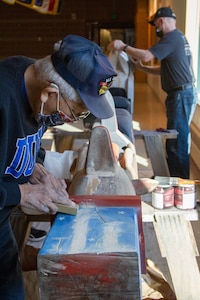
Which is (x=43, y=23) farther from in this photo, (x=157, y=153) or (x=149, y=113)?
(x=157, y=153)

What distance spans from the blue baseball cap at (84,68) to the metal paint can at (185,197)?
2.57ft

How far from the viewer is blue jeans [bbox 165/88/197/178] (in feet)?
13.6

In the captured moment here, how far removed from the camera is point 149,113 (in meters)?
8.44

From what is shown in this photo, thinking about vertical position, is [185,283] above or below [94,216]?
below

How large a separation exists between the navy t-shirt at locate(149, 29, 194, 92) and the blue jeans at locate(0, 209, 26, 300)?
296 cm

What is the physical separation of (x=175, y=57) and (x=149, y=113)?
431 cm

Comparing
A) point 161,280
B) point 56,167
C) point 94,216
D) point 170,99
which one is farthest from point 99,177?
point 170,99

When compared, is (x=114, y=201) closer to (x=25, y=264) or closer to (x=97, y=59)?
(x=97, y=59)

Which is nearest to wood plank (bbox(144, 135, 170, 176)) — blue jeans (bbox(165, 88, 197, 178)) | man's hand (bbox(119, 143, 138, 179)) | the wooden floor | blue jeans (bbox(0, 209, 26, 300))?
blue jeans (bbox(165, 88, 197, 178))

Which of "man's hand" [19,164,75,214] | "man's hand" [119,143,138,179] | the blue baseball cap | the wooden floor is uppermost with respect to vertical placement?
the blue baseball cap

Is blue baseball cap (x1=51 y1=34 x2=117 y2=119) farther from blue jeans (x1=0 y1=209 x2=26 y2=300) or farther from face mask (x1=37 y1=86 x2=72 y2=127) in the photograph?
blue jeans (x1=0 y1=209 x2=26 y2=300)

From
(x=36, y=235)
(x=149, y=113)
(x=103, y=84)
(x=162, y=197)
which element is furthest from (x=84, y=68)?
(x=149, y=113)

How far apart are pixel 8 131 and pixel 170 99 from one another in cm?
316

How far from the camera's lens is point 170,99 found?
4270 mm
